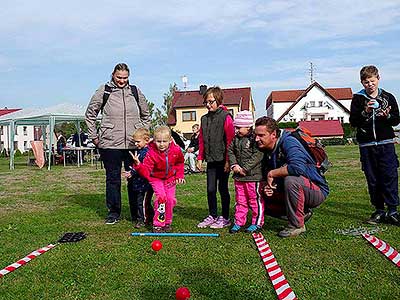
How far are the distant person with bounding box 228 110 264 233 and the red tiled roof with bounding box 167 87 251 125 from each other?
5124cm

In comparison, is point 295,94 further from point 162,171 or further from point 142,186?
point 162,171

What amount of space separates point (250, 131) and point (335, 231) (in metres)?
1.55

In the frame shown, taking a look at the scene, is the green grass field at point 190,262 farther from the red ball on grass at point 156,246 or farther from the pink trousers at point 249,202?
the pink trousers at point 249,202

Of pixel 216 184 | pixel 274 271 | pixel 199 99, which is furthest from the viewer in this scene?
pixel 199 99

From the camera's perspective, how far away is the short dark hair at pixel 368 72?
6047 mm

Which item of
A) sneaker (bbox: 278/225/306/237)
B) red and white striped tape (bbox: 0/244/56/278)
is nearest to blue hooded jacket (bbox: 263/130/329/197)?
sneaker (bbox: 278/225/306/237)

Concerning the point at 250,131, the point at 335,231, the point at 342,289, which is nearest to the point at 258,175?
the point at 250,131

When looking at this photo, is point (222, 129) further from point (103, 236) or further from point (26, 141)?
point (26, 141)

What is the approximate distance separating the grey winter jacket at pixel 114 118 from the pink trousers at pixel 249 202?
172cm

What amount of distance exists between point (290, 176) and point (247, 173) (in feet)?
2.05

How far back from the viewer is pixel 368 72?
19.8 feet

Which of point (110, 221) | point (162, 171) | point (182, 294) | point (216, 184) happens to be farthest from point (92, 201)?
point (182, 294)

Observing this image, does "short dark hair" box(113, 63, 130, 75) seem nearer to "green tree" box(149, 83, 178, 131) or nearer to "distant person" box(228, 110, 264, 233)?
"distant person" box(228, 110, 264, 233)

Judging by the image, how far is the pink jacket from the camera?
6.25 metres
